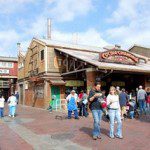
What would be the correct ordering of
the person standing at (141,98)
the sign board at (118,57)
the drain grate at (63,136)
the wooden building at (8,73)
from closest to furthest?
the drain grate at (63,136)
the person standing at (141,98)
the sign board at (118,57)
the wooden building at (8,73)

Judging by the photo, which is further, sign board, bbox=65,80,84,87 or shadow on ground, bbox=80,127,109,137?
sign board, bbox=65,80,84,87

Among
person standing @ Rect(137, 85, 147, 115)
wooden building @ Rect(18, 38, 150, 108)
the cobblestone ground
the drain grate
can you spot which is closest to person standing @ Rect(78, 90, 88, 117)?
person standing @ Rect(137, 85, 147, 115)

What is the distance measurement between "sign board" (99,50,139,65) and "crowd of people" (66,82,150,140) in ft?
12.8

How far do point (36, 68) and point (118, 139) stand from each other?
18908 millimetres

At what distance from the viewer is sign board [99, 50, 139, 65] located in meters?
20.4

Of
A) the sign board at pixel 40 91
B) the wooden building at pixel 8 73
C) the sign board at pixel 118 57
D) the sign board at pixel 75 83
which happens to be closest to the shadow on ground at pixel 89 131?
the sign board at pixel 118 57

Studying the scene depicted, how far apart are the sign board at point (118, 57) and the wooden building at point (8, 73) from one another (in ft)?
75.9

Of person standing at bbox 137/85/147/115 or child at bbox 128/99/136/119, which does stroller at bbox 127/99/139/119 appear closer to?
child at bbox 128/99/136/119

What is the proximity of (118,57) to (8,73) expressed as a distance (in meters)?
24.1

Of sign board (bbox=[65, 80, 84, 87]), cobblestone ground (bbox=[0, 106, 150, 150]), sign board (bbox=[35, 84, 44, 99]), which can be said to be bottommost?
cobblestone ground (bbox=[0, 106, 150, 150])

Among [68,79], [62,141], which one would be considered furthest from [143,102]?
[68,79]

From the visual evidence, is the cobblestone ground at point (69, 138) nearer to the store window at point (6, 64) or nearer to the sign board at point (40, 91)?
the sign board at point (40, 91)

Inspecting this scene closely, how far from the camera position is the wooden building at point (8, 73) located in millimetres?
41847

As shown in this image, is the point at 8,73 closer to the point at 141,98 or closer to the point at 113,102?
the point at 141,98
